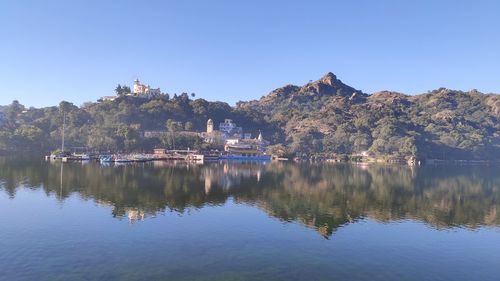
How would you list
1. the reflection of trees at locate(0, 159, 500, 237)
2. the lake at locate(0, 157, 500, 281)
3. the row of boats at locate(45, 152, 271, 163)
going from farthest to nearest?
the row of boats at locate(45, 152, 271, 163) < the reflection of trees at locate(0, 159, 500, 237) < the lake at locate(0, 157, 500, 281)

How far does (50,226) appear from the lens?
1425 inches

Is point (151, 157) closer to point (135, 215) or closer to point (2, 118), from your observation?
point (135, 215)

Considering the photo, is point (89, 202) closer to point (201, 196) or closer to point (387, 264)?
point (201, 196)

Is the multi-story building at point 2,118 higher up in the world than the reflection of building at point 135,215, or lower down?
higher up

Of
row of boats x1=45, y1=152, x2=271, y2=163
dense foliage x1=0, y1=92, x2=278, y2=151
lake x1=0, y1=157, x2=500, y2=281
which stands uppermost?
dense foliage x1=0, y1=92, x2=278, y2=151

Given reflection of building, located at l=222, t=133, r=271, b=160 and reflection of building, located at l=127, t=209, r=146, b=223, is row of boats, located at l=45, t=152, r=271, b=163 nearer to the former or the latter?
reflection of building, located at l=222, t=133, r=271, b=160

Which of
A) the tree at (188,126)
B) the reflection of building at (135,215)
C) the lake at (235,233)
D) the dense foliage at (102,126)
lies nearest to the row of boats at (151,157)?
the dense foliage at (102,126)

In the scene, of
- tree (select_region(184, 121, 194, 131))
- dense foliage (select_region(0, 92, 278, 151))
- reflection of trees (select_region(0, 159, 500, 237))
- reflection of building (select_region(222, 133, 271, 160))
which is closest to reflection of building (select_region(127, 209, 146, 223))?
reflection of trees (select_region(0, 159, 500, 237))

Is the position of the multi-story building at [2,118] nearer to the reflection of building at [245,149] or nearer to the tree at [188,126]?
the tree at [188,126]

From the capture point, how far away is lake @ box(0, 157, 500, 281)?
87.0 feet

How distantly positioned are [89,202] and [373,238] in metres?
33.2

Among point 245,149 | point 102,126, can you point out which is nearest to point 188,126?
point 245,149

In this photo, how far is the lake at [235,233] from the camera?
2652 cm

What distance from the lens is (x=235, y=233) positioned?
120 ft
